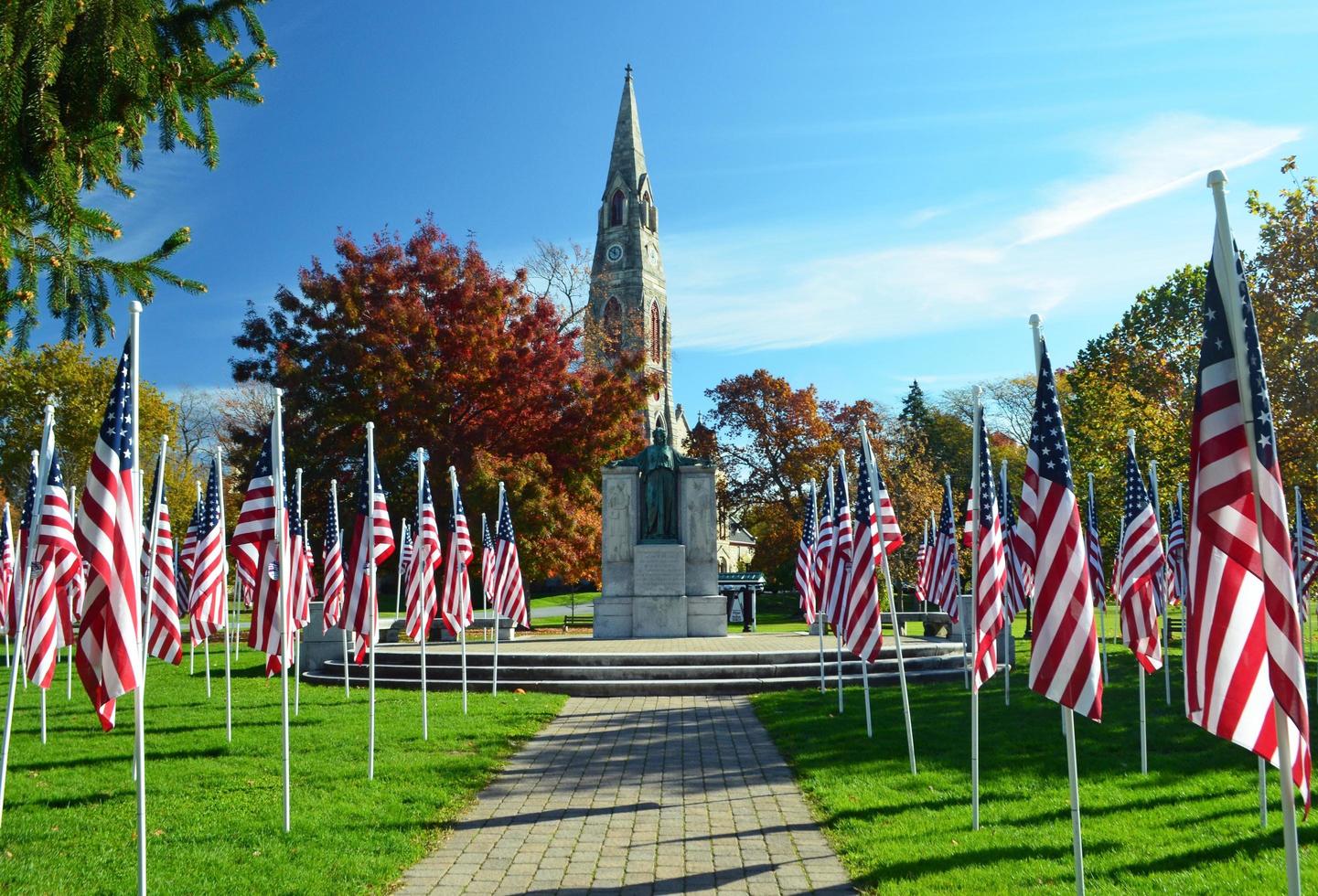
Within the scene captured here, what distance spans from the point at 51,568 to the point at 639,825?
227 inches

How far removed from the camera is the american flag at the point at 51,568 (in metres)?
8.75

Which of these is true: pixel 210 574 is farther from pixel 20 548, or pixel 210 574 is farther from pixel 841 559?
pixel 841 559

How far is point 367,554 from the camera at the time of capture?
1240 centimetres

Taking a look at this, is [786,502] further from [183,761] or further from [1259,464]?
[1259,464]

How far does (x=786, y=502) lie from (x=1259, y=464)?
46.1 meters

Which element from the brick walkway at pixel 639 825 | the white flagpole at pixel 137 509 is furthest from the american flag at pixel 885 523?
the white flagpole at pixel 137 509

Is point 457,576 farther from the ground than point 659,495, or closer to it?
closer to it

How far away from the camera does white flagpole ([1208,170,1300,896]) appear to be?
4305mm

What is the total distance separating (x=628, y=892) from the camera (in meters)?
6.94

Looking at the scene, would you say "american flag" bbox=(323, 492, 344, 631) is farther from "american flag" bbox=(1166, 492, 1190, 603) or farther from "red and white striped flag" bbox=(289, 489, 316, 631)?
"american flag" bbox=(1166, 492, 1190, 603)

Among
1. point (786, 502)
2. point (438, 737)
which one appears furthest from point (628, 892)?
point (786, 502)

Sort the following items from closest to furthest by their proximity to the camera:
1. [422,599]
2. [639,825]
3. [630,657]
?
[639,825], [422,599], [630,657]

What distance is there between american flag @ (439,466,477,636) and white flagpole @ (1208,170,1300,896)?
459 inches

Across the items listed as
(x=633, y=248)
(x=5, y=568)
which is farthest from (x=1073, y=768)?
(x=633, y=248)
